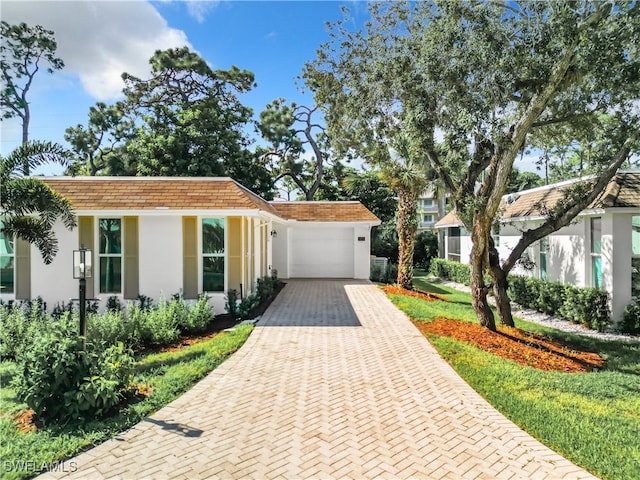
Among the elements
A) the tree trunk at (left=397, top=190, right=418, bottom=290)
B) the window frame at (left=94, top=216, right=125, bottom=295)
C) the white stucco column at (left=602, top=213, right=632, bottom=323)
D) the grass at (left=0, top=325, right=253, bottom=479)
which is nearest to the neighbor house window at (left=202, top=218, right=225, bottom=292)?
the window frame at (left=94, top=216, right=125, bottom=295)

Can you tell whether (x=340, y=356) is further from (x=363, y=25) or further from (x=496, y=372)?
(x=363, y=25)

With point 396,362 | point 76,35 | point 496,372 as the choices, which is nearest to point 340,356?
point 396,362

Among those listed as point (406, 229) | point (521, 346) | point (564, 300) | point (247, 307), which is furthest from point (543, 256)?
point (247, 307)

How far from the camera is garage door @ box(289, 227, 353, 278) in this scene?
22.6 meters

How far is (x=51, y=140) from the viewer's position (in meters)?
9.72

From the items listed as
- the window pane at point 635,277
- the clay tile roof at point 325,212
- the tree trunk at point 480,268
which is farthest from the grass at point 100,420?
the clay tile roof at point 325,212

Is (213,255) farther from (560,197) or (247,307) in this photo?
(560,197)

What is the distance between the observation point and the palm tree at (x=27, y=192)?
9.41 metres

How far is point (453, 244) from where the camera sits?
28531 millimetres

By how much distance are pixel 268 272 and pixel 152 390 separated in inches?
490

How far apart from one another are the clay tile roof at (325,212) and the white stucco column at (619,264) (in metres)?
10.6

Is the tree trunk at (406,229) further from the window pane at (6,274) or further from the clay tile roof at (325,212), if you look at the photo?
the window pane at (6,274)

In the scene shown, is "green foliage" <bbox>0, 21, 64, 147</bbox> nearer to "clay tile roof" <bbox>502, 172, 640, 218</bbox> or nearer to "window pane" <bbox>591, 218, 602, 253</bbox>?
"clay tile roof" <bbox>502, 172, 640, 218</bbox>

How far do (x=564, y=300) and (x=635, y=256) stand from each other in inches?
103
